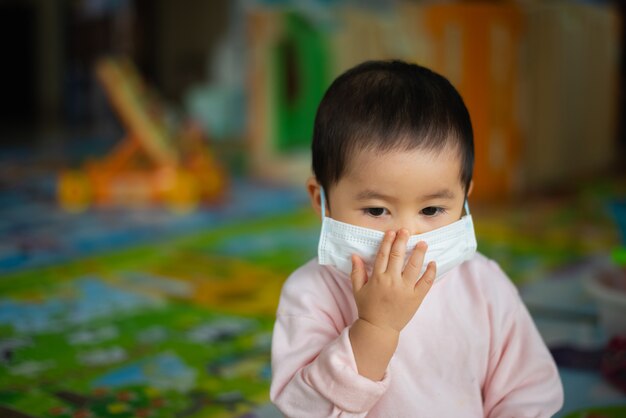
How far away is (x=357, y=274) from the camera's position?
80cm

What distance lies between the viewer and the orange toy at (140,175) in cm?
302

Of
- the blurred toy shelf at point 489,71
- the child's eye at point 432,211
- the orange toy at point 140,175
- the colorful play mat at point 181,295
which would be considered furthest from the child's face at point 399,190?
the blurred toy shelf at point 489,71

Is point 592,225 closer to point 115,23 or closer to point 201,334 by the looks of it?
point 201,334

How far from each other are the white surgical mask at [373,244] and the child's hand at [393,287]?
30mm

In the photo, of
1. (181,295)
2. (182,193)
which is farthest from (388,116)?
(182,193)

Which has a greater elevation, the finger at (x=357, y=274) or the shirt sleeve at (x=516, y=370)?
the finger at (x=357, y=274)

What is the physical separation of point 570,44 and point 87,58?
596 centimetres

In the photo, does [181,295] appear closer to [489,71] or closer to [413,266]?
[413,266]


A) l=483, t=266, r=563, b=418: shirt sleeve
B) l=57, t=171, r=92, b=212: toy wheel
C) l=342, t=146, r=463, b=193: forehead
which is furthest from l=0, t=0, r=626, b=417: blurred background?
l=342, t=146, r=463, b=193: forehead

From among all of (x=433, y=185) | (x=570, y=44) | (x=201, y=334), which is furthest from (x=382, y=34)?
(x=433, y=185)

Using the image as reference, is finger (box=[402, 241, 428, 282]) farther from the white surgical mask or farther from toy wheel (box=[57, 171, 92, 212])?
toy wheel (box=[57, 171, 92, 212])

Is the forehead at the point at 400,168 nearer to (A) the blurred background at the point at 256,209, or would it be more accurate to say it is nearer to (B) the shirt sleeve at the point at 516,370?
(B) the shirt sleeve at the point at 516,370

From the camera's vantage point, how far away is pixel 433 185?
820 millimetres

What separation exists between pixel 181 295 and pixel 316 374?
1.07 metres
